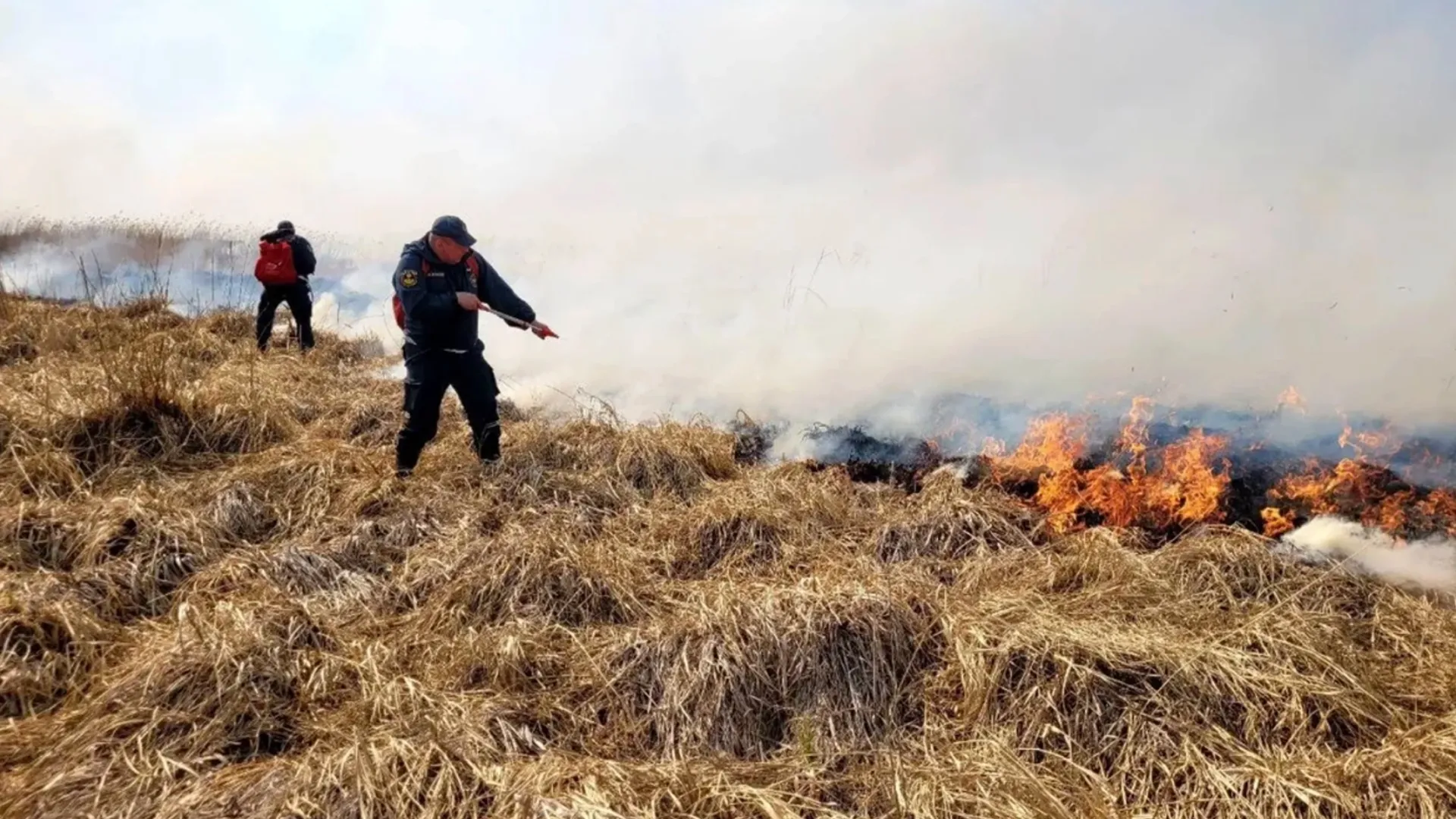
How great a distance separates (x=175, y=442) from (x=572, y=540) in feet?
9.60

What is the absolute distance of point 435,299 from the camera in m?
4.66

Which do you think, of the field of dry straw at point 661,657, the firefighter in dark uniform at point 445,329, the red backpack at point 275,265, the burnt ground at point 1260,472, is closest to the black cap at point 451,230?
the firefighter in dark uniform at point 445,329

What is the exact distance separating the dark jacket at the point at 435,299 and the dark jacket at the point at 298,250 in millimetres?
4226

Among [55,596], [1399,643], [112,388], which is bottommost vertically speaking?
[1399,643]

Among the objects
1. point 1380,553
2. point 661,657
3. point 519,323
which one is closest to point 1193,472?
point 1380,553

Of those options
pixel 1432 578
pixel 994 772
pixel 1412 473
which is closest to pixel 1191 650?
pixel 994 772

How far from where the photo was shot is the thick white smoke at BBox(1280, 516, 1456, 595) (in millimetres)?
3672

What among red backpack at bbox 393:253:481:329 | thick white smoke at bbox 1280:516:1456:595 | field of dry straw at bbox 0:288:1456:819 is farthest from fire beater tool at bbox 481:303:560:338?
thick white smoke at bbox 1280:516:1456:595

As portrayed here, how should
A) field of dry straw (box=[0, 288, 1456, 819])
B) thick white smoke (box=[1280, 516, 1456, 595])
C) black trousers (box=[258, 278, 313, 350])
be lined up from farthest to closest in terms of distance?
black trousers (box=[258, 278, 313, 350]), thick white smoke (box=[1280, 516, 1456, 595]), field of dry straw (box=[0, 288, 1456, 819])

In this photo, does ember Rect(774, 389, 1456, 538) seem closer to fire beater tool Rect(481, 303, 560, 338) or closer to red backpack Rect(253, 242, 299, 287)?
fire beater tool Rect(481, 303, 560, 338)

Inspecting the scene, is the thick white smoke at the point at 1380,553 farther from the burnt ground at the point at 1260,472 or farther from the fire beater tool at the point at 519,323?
the fire beater tool at the point at 519,323

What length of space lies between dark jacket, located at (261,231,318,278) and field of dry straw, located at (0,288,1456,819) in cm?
374

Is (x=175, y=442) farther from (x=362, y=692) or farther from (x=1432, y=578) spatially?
(x=1432, y=578)

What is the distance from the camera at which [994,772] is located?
2436 mm
